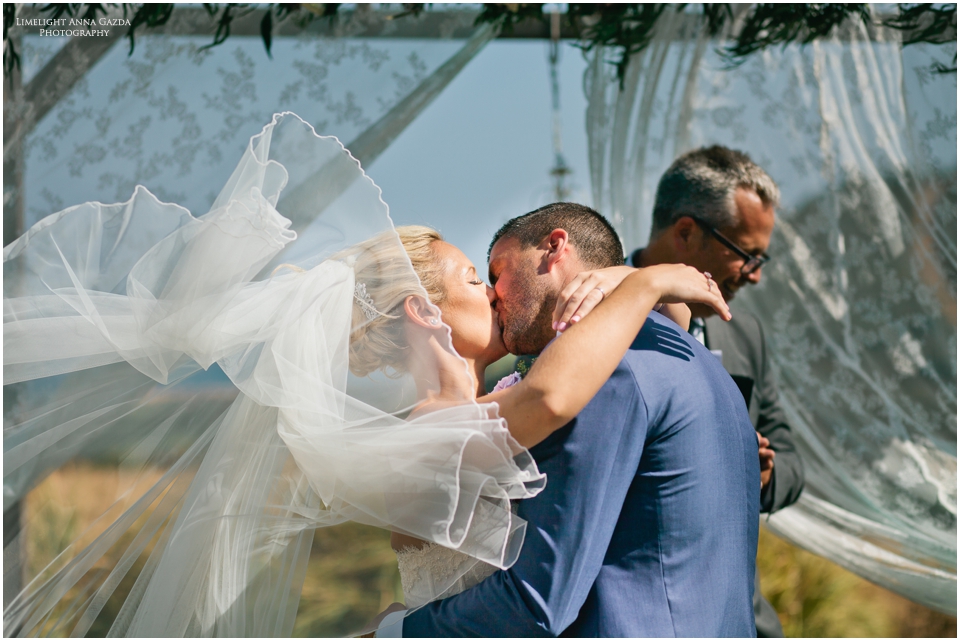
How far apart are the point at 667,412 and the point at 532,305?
49 centimetres

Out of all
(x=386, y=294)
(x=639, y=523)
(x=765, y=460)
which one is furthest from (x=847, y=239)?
(x=386, y=294)

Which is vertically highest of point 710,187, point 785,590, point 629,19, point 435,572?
point 629,19

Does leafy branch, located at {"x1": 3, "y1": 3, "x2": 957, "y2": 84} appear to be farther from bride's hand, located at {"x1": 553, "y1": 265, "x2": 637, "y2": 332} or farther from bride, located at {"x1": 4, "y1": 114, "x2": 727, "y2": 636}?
bride's hand, located at {"x1": 553, "y1": 265, "x2": 637, "y2": 332}

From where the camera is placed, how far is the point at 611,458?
1.46 meters

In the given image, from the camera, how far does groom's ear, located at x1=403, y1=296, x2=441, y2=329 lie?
5.54 ft

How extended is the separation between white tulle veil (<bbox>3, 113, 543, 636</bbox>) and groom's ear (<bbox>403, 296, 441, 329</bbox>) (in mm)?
32

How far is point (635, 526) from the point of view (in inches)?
60.4

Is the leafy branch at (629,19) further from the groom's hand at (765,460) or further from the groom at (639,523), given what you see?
the groom at (639,523)

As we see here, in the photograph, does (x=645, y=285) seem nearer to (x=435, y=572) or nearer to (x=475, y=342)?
(x=475, y=342)

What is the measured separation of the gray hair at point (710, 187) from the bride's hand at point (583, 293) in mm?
1328

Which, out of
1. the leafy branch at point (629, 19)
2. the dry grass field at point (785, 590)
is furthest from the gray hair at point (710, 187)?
the dry grass field at point (785, 590)

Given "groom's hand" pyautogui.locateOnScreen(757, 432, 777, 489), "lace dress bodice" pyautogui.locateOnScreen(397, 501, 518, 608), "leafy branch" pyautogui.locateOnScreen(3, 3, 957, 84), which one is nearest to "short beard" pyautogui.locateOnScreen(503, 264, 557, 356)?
"lace dress bodice" pyautogui.locateOnScreen(397, 501, 518, 608)

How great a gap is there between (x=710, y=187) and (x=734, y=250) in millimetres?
288

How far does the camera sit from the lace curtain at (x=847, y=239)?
3562 mm
